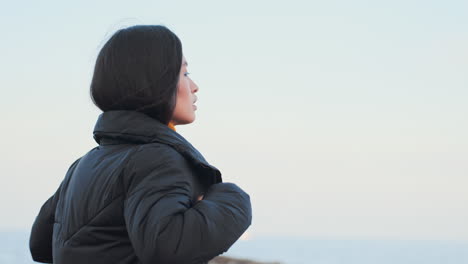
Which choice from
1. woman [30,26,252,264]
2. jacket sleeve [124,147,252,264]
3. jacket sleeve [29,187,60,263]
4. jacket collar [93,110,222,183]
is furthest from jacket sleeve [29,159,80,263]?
jacket sleeve [124,147,252,264]

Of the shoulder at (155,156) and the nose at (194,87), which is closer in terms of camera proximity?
the shoulder at (155,156)

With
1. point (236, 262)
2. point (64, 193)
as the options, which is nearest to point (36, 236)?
point (64, 193)

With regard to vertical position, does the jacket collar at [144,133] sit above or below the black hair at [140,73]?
below

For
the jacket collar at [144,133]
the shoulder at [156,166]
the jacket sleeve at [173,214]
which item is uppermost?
the jacket collar at [144,133]

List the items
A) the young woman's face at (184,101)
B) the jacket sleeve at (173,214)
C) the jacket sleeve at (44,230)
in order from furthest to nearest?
the jacket sleeve at (44,230) → the young woman's face at (184,101) → the jacket sleeve at (173,214)

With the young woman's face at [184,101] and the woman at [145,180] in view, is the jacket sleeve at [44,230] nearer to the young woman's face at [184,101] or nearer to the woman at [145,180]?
the woman at [145,180]

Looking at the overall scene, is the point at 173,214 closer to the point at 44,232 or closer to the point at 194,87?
the point at 194,87

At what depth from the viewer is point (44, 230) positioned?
2.06 m

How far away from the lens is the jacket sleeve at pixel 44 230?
206 centimetres

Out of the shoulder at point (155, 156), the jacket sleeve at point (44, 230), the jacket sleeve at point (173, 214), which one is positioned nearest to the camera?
the jacket sleeve at point (173, 214)

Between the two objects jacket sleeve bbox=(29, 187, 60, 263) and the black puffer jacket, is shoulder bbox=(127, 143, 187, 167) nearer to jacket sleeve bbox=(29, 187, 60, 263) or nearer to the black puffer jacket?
the black puffer jacket

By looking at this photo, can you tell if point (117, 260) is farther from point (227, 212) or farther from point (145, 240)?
point (227, 212)

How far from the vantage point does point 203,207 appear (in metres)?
1.68

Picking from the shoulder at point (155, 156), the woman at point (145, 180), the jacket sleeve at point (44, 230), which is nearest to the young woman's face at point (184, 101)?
the woman at point (145, 180)
